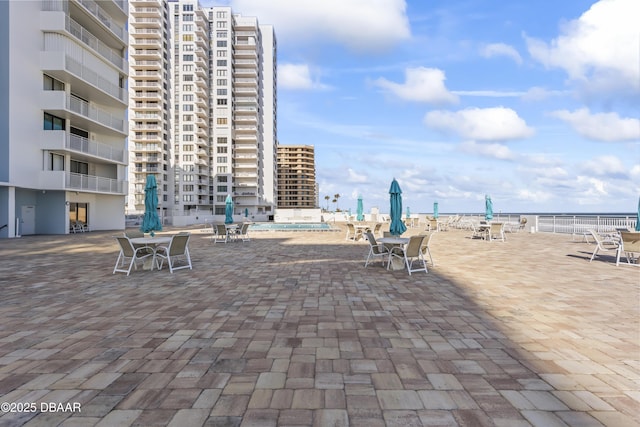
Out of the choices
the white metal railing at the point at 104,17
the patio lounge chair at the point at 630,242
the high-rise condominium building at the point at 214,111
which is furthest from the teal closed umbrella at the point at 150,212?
the high-rise condominium building at the point at 214,111

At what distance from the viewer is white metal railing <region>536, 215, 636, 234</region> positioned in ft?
51.2

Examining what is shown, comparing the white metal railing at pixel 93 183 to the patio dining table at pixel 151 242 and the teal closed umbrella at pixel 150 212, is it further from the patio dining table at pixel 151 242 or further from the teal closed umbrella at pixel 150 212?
the patio dining table at pixel 151 242

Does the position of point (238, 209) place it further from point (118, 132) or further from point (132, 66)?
point (118, 132)

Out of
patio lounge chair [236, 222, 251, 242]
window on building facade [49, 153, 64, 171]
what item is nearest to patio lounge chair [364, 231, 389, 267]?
patio lounge chair [236, 222, 251, 242]

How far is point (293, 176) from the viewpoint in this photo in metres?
109

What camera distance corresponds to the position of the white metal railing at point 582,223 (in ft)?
51.2

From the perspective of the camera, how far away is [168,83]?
5725 centimetres

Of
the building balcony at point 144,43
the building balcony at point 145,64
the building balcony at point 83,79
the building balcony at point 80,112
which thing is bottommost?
the building balcony at point 80,112

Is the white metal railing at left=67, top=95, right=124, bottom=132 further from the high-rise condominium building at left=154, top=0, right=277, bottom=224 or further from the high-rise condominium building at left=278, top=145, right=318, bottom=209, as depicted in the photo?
the high-rise condominium building at left=278, top=145, right=318, bottom=209

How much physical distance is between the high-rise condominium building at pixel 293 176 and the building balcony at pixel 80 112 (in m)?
83.5

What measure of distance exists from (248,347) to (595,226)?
18814 millimetres

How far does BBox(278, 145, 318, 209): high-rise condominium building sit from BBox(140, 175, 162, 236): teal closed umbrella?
9917 centimetres

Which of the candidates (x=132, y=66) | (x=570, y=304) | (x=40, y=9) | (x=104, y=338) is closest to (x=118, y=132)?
(x=40, y=9)

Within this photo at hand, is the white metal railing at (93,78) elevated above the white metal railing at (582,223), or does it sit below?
above
